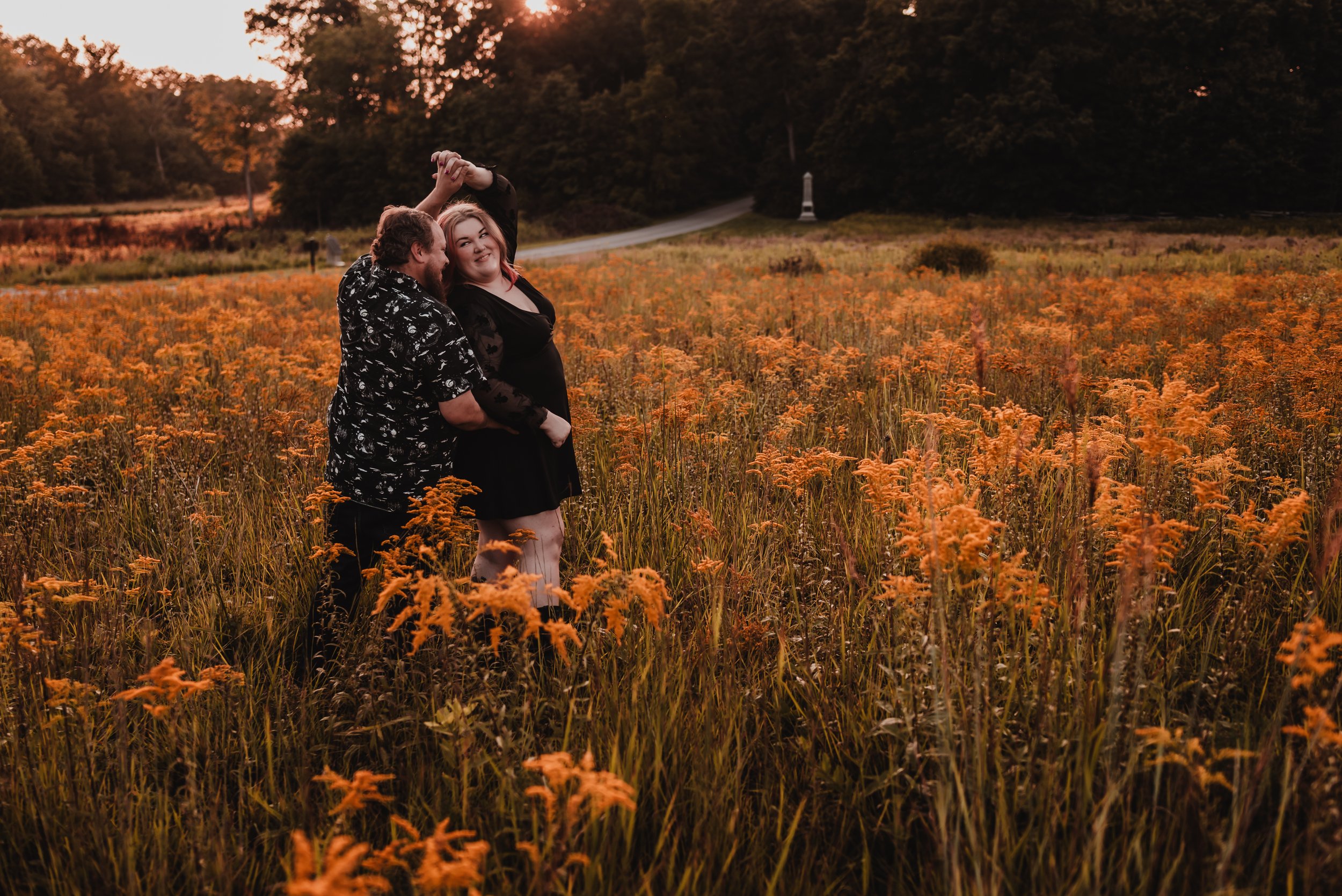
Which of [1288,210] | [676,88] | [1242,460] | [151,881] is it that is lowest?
[151,881]

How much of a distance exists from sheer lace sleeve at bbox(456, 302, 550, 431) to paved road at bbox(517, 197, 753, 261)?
2088 cm

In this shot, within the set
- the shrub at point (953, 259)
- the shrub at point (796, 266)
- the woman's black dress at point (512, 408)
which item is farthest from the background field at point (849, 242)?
the woman's black dress at point (512, 408)

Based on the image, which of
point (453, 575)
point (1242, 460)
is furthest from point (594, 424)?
point (1242, 460)

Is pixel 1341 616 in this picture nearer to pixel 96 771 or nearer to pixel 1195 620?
pixel 1195 620

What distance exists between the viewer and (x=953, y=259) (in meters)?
14.5

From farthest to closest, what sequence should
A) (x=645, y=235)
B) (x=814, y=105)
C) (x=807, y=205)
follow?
1. (x=814, y=105)
2. (x=807, y=205)
3. (x=645, y=235)

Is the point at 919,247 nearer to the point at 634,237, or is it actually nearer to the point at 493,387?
the point at 493,387

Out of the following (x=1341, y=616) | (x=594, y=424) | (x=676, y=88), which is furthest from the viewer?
(x=676, y=88)

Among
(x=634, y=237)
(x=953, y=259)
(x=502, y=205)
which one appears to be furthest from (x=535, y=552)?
(x=634, y=237)

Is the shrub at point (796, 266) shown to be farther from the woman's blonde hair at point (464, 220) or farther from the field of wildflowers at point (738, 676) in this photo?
the woman's blonde hair at point (464, 220)

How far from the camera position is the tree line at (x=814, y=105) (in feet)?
112

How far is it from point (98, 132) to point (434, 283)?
3660 inches

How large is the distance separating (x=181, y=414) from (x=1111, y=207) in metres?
41.7

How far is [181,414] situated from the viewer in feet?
16.9
